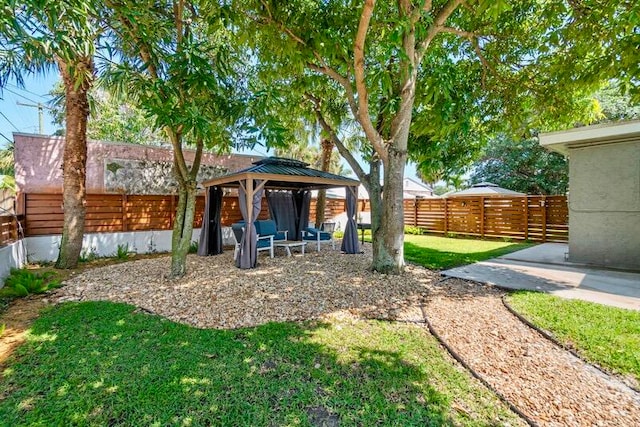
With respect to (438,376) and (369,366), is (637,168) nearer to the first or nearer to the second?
(438,376)

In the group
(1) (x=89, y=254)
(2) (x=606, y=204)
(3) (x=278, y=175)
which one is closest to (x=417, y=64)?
(3) (x=278, y=175)

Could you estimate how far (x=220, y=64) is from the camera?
467 centimetres

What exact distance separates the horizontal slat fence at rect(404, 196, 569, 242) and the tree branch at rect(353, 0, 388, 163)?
349 inches

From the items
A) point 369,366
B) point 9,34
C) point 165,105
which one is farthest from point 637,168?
point 9,34

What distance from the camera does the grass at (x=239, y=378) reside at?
2258mm

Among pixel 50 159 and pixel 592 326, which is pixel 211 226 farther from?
pixel 592 326

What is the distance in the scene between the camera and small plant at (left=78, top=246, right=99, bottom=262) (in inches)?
318

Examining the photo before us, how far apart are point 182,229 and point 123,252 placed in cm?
383

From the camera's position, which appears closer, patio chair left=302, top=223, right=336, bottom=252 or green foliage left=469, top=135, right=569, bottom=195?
patio chair left=302, top=223, right=336, bottom=252

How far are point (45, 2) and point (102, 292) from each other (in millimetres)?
4371

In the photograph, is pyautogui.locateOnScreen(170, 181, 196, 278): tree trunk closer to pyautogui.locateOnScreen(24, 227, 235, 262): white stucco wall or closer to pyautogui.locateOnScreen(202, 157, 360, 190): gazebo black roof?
pyautogui.locateOnScreen(202, 157, 360, 190): gazebo black roof

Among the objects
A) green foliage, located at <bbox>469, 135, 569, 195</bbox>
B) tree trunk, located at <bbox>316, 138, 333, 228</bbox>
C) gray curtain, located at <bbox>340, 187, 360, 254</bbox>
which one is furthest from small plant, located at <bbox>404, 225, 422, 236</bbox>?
gray curtain, located at <bbox>340, 187, 360, 254</bbox>

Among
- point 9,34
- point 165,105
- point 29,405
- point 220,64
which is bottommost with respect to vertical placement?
point 29,405

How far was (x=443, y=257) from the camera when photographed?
8.37 metres
